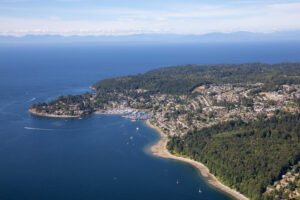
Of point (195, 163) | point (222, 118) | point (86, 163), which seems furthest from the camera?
point (222, 118)

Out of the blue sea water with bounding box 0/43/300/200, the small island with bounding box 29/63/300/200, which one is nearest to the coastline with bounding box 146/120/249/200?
the small island with bounding box 29/63/300/200

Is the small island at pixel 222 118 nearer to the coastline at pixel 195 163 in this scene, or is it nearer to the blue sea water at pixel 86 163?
the coastline at pixel 195 163

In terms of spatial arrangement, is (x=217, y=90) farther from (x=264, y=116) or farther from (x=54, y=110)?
(x=54, y=110)

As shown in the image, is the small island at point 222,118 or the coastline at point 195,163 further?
the small island at point 222,118

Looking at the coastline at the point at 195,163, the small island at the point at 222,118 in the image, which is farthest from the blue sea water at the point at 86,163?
the small island at the point at 222,118

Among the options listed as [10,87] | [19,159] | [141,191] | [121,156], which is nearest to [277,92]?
[121,156]

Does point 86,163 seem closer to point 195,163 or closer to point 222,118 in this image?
point 195,163

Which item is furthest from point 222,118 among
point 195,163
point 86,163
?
point 86,163
